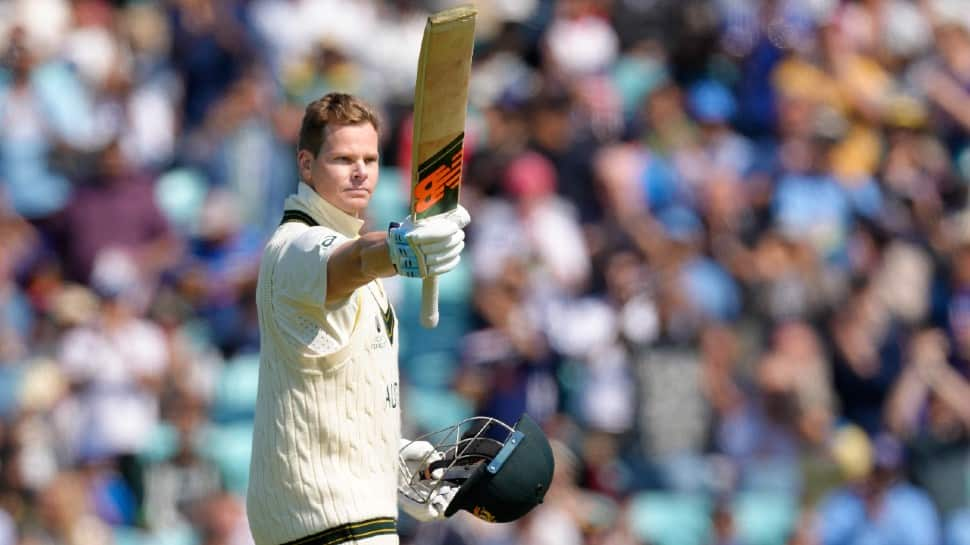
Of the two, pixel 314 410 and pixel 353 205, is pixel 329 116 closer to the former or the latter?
pixel 353 205

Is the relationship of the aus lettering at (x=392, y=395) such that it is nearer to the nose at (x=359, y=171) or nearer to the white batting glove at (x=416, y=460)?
the white batting glove at (x=416, y=460)

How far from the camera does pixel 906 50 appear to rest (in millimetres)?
15688

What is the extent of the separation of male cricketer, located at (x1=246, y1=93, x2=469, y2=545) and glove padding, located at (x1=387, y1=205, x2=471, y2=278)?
0.38 meters

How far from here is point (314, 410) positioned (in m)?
5.62

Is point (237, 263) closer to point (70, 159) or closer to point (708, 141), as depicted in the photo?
point (70, 159)

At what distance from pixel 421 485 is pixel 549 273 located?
21.2 ft

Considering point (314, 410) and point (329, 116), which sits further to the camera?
point (329, 116)

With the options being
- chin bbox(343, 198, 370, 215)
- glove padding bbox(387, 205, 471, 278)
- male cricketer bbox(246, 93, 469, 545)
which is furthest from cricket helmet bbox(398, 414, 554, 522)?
glove padding bbox(387, 205, 471, 278)

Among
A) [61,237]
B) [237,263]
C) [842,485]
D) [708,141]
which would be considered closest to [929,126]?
[708,141]

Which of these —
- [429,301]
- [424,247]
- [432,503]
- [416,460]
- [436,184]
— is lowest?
[432,503]

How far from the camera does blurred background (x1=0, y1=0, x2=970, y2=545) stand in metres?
11.6

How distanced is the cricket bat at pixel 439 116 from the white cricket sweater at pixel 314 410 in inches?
15.6

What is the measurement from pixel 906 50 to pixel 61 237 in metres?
7.12

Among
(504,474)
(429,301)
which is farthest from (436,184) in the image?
(504,474)
